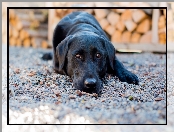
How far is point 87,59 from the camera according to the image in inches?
88.2

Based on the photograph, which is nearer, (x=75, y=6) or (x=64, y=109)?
(x=64, y=109)

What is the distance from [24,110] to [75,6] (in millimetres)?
1119

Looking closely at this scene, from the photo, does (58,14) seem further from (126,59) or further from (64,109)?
(64,109)

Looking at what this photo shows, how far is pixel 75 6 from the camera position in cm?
285

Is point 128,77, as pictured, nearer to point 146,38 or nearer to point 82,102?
point 82,102

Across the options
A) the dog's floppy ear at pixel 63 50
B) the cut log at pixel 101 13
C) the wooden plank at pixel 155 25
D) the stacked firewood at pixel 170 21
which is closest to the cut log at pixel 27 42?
the cut log at pixel 101 13

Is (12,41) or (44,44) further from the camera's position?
(44,44)

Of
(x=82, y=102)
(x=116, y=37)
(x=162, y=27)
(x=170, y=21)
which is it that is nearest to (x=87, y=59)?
(x=82, y=102)

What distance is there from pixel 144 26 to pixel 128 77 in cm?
115

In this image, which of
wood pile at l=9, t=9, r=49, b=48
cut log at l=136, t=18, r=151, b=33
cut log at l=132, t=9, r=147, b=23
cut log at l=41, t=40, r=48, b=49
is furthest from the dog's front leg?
cut log at l=41, t=40, r=48, b=49

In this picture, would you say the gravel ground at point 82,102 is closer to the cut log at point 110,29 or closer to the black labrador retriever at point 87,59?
the black labrador retriever at point 87,59

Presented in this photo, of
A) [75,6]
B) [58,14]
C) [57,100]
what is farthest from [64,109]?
[58,14]

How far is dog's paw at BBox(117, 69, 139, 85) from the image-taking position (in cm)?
241

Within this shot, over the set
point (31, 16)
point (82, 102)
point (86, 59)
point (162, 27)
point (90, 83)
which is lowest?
point (82, 102)
